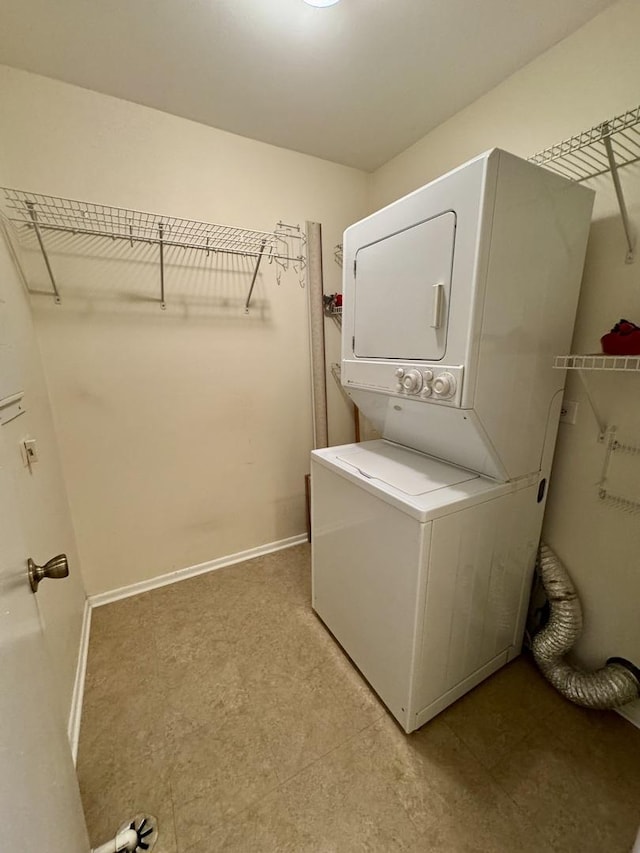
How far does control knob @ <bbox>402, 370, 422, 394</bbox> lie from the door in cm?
119

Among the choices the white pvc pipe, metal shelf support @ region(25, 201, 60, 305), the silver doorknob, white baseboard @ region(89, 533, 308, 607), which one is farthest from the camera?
the white pvc pipe

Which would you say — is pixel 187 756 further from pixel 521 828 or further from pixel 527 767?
pixel 527 767

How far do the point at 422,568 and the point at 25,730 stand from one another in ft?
3.50

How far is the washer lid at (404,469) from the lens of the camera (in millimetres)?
1382

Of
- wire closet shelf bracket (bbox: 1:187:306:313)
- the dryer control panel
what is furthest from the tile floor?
wire closet shelf bracket (bbox: 1:187:306:313)

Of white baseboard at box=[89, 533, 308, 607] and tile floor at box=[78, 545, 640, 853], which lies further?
white baseboard at box=[89, 533, 308, 607]

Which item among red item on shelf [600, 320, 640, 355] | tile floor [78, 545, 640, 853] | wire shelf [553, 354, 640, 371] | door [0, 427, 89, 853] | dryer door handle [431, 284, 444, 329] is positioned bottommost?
tile floor [78, 545, 640, 853]

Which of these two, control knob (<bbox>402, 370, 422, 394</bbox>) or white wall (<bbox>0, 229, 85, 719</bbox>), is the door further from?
control knob (<bbox>402, 370, 422, 394</bbox>)

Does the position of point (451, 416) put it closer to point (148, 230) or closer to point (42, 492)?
point (42, 492)

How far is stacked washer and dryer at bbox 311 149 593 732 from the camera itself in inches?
45.1

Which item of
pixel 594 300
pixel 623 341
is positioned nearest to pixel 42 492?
pixel 623 341

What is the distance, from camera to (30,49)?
1.48 metres

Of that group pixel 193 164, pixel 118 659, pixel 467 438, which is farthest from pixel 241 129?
pixel 118 659

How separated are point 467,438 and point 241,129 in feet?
7.17
